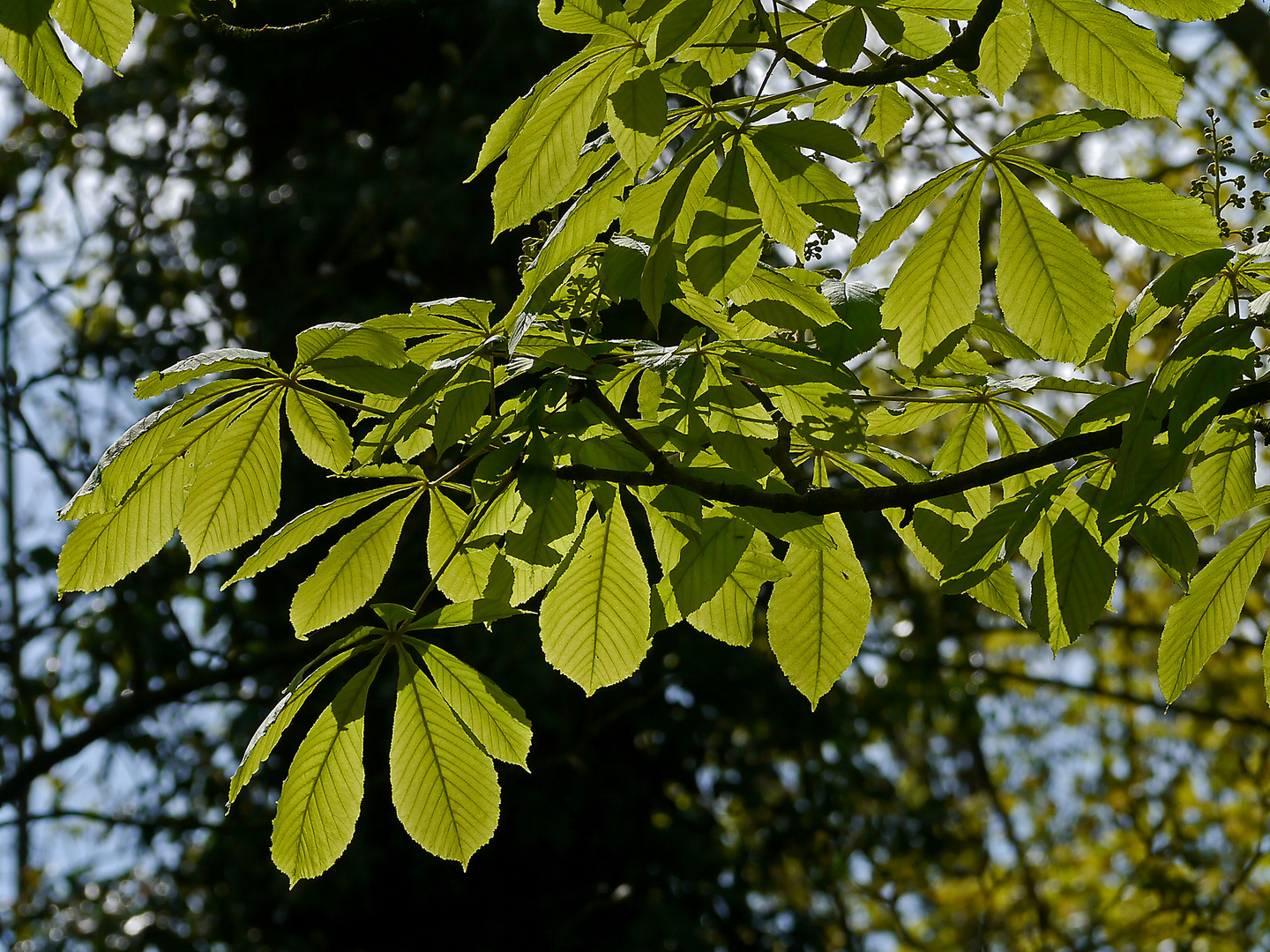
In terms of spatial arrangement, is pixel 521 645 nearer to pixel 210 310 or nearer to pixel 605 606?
pixel 210 310

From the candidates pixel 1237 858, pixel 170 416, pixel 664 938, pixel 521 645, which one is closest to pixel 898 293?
pixel 170 416

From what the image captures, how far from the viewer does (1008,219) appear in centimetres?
110

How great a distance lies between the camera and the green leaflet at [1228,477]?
1178mm

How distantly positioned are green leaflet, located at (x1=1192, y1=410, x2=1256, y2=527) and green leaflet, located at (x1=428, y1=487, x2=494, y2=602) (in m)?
0.83

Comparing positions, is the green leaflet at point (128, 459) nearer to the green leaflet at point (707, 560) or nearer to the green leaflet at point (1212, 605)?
the green leaflet at point (707, 560)

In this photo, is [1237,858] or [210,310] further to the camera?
[1237,858]

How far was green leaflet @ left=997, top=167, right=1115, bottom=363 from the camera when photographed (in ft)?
3.46

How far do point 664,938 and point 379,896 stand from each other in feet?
3.55

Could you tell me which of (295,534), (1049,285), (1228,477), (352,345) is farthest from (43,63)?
(1228,477)

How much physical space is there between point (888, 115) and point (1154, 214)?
44cm

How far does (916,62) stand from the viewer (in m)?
1.00

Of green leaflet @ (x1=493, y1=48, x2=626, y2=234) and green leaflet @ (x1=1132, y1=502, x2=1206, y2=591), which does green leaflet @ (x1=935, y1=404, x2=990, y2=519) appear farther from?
green leaflet @ (x1=493, y1=48, x2=626, y2=234)

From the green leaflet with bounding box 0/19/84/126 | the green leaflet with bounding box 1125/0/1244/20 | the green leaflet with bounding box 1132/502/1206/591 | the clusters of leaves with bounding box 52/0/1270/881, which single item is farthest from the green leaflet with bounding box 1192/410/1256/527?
the green leaflet with bounding box 0/19/84/126

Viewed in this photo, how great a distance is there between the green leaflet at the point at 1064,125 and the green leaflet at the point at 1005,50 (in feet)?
0.47
